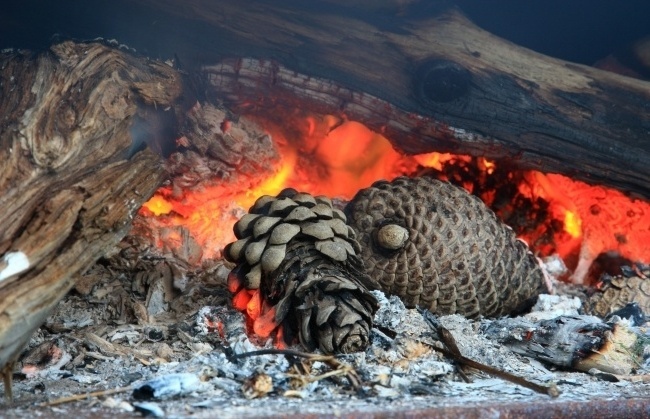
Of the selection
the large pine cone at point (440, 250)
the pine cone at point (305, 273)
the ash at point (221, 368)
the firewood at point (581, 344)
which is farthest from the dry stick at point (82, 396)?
the firewood at point (581, 344)

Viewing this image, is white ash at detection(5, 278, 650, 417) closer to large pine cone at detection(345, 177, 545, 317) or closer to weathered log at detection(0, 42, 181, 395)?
large pine cone at detection(345, 177, 545, 317)

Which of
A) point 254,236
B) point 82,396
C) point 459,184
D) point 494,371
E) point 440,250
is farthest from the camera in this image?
point 459,184

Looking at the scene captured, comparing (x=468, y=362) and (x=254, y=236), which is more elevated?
(x=254, y=236)

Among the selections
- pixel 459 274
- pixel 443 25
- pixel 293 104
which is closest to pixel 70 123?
pixel 293 104

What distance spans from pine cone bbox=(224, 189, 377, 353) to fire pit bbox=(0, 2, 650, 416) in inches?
1.5

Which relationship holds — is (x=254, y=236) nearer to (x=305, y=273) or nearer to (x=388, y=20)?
(x=305, y=273)

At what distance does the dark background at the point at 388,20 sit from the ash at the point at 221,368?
3.72 ft

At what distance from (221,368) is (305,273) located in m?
0.40

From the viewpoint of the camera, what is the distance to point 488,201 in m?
3.09

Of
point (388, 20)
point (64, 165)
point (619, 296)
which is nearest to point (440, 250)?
point (619, 296)

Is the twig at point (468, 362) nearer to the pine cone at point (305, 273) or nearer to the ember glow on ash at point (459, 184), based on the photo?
the pine cone at point (305, 273)

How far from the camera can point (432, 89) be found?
2846 mm

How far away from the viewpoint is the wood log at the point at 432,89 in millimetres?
2766

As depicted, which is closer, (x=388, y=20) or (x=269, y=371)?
(x=269, y=371)
